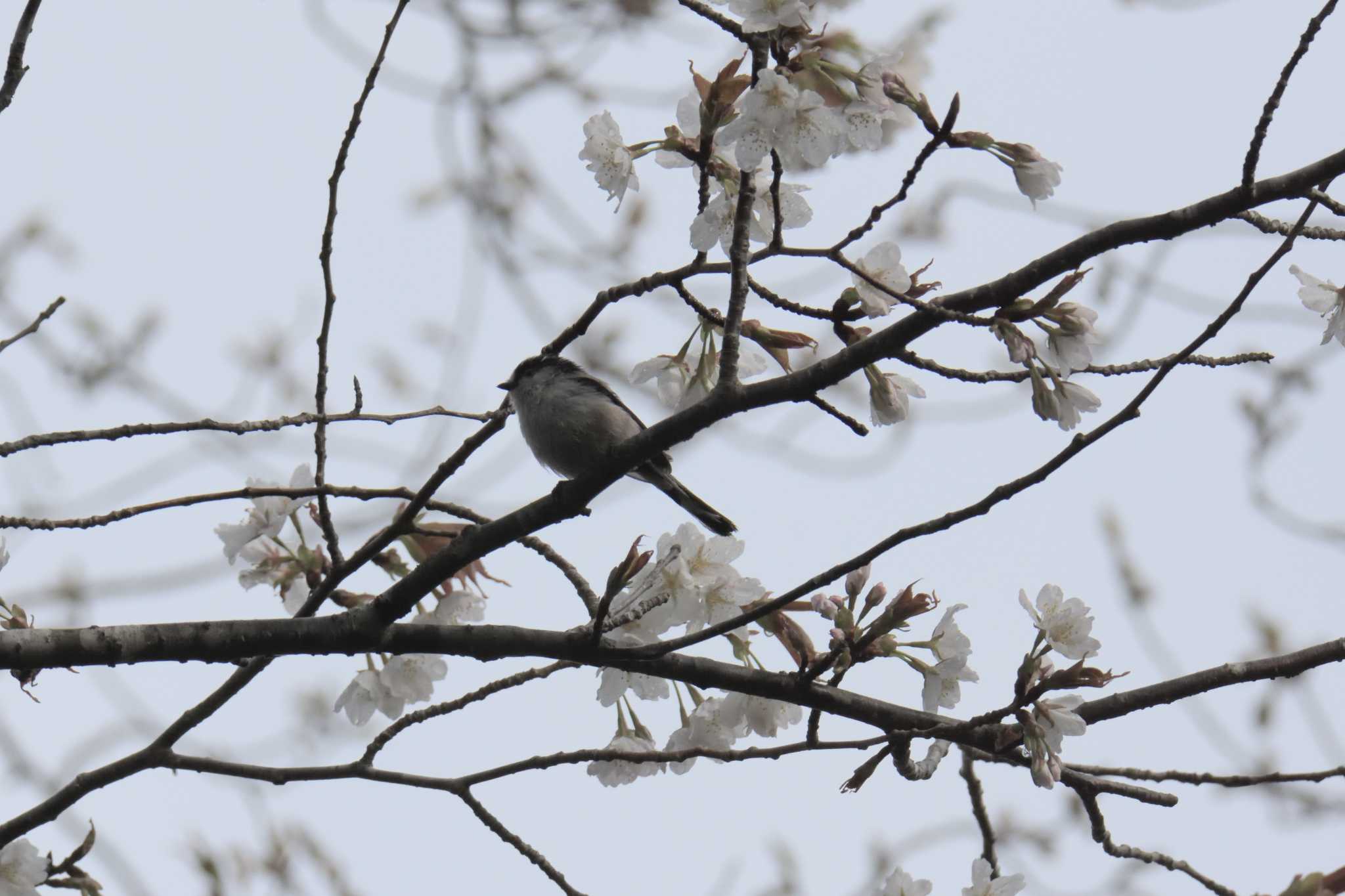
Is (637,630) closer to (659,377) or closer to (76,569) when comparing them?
(659,377)

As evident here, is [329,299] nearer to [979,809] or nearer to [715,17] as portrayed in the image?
[715,17]

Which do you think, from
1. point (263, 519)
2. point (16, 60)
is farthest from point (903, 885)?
point (16, 60)

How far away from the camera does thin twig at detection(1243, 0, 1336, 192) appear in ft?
6.46

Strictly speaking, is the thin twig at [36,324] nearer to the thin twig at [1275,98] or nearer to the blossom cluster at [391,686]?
the blossom cluster at [391,686]

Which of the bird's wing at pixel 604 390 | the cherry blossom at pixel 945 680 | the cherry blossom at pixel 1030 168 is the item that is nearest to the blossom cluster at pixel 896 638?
the cherry blossom at pixel 945 680

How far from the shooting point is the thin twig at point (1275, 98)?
197cm

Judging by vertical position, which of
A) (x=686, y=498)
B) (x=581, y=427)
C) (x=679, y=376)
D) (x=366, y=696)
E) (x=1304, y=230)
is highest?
(x=581, y=427)

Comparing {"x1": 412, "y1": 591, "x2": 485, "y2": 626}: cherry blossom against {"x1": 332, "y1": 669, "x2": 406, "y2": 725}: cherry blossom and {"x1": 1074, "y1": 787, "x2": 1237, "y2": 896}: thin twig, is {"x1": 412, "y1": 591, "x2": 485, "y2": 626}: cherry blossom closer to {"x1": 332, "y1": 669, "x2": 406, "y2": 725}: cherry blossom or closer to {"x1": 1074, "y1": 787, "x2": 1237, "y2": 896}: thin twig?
{"x1": 332, "y1": 669, "x2": 406, "y2": 725}: cherry blossom

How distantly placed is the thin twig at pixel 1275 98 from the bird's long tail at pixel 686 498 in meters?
1.82

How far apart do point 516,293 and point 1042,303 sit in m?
4.33

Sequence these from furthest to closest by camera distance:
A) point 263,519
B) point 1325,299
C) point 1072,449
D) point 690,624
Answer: point 263,519
point 690,624
point 1325,299
point 1072,449

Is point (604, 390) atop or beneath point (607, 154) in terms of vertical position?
atop

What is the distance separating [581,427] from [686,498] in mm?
395

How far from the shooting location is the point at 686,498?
3.61m
